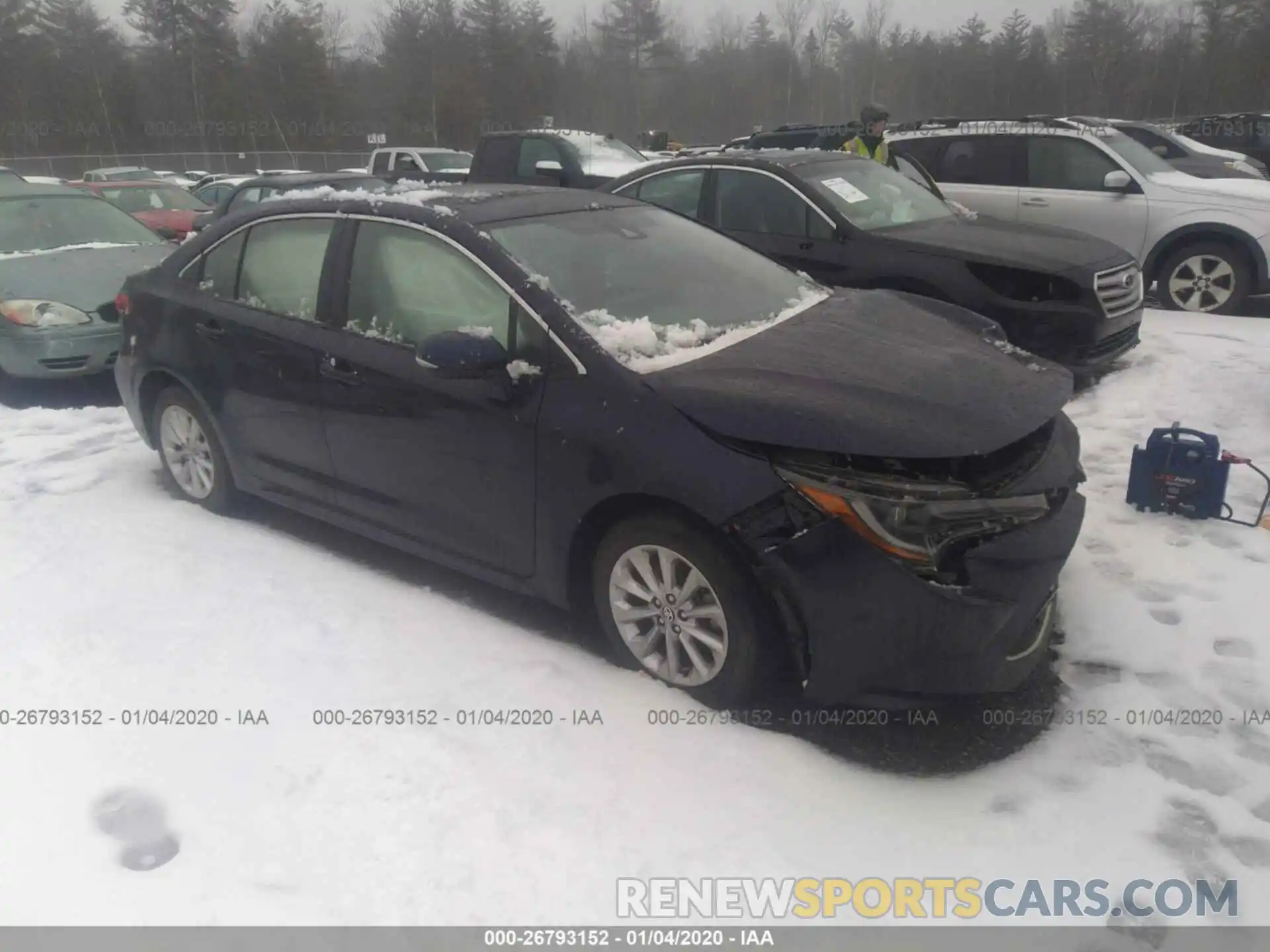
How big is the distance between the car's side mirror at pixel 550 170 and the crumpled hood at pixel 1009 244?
548cm

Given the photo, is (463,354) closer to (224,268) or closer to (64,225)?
(224,268)

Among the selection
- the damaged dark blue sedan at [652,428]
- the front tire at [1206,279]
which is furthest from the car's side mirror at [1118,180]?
the damaged dark blue sedan at [652,428]

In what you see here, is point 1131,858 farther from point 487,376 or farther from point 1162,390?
point 1162,390

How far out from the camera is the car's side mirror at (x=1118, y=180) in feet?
28.5

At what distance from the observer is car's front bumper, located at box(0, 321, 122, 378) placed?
7.02 meters

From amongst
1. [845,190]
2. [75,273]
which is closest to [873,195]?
[845,190]

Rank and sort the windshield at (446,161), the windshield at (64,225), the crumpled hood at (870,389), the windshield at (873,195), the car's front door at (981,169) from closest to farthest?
the crumpled hood at (870,389), the windshield at (873,195), the windshield at (64,225), the car's front door at (981,169), the windshield at (446,161)

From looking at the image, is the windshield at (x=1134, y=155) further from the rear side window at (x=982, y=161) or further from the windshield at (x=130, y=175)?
the windshield at (x=130, y=175)

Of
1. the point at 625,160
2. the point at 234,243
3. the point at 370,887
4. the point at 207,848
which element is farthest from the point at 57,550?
the point at 625,160

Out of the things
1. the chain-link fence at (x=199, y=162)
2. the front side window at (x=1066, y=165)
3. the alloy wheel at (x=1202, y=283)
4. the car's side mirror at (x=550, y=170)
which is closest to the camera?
the alloy wheel at (x=1202, y=283)

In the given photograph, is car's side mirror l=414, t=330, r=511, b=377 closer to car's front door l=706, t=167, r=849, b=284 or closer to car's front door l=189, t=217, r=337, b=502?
car's front door l=189, t=217, r=337, b=502

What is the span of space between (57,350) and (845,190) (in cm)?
576

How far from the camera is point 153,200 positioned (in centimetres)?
1642

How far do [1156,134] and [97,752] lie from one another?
15.2 metres
